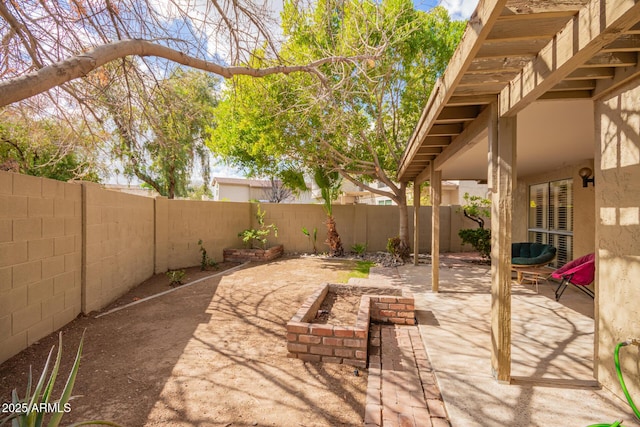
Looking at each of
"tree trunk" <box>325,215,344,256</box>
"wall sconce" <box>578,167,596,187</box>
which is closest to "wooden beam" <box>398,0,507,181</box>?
"wall sconce" <box>578,167,596,187</box>

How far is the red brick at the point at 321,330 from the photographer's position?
327 cm

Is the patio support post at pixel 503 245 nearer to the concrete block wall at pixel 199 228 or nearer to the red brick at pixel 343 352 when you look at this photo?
the red brick at pixel 343 352

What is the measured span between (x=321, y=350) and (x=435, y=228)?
368 cm

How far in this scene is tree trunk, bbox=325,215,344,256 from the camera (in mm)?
10734

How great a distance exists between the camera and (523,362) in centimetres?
323

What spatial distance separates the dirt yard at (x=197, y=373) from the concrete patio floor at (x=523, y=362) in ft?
2.93

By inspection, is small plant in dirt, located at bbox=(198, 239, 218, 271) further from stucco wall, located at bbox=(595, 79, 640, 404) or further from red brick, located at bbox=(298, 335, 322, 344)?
stucco wall, located at bbox=(595, 79, 640, 404)

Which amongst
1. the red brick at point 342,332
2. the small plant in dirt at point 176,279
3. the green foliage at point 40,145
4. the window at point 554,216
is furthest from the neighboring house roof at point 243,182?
the red brick at point 342,332

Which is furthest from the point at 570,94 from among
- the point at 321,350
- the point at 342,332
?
the point at 321,350

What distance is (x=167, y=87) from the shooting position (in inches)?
185

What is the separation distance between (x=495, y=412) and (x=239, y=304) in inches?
156

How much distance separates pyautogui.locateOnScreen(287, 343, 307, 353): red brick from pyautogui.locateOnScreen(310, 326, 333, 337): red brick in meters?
0.19

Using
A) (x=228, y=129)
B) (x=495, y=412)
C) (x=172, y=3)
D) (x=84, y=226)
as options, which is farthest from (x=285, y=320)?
(x=228, y=129)

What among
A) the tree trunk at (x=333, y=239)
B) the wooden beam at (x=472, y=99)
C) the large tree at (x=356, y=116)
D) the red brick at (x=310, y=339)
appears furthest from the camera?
the tree trunk at (x=333, y=239)
